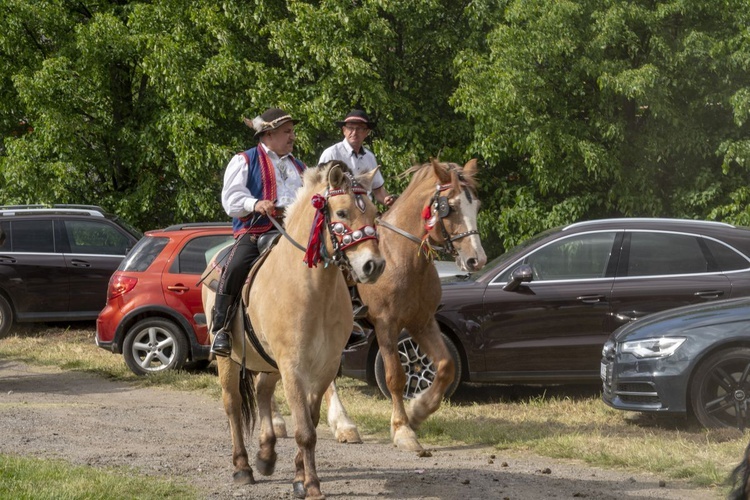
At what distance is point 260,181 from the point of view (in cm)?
888

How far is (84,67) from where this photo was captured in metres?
21.4

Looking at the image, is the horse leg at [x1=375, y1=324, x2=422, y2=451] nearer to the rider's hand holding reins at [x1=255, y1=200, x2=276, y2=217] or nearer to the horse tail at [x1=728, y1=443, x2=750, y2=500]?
the rider's hand holding reins at [x1=255, y1=200, x2=276, y2=217]

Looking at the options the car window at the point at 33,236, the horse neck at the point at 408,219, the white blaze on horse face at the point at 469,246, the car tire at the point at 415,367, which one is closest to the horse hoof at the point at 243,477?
the white blaze on horse face at the point at 469,246

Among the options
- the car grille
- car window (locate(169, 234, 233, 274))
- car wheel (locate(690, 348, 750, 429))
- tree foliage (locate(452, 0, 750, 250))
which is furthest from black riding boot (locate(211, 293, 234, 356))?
tree foliage (locate(452, 0, 750, 250))

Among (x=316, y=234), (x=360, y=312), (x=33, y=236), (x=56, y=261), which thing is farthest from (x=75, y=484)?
(x=33, y=236)

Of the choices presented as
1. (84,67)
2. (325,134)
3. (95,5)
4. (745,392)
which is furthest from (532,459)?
(95,5)

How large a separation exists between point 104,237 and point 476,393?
8435 mm

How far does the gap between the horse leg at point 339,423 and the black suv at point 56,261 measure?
9.39 metres

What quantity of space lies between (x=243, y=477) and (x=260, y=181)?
2.20 m

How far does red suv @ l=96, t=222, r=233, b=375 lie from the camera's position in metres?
15.1

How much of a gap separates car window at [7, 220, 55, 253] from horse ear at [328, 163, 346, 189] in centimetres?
1279

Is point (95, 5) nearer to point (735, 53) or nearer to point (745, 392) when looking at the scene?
point (735, 53)

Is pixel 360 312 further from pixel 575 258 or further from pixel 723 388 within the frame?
pixel 723 388

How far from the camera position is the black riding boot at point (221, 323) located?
848 cm
